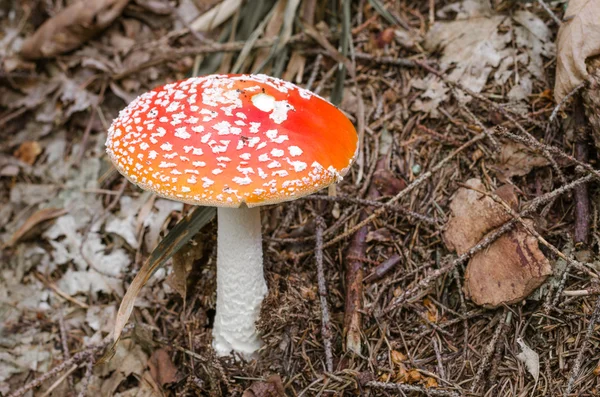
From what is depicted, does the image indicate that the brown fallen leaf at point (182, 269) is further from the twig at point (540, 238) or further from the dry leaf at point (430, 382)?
the twig at point (540, 238)

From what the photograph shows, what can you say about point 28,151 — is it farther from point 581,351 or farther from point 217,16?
point 581,351

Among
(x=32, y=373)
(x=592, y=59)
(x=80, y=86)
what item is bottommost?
(x=32, y=373)

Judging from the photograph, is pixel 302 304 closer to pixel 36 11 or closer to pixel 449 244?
pixel 449 244

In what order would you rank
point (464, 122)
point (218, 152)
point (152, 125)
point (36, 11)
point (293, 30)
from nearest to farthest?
point (218, 152), point (152, 125), point (464, 122), point (293, 30), point (36, 11)

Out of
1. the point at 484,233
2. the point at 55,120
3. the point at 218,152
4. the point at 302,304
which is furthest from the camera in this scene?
the point at 55,120

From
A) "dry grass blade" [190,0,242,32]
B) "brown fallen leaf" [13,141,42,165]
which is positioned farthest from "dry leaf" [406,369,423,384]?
"brown fallen leaf" [13,141,42,165]

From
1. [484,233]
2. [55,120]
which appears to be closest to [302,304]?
[484,233]

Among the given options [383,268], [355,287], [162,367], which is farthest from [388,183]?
[162,367]
